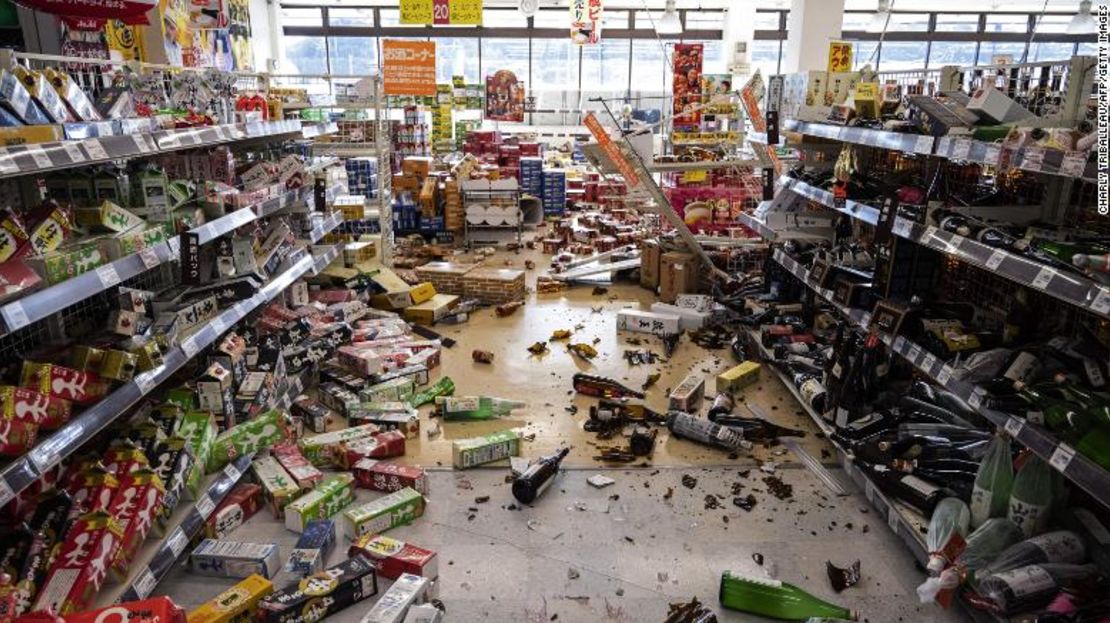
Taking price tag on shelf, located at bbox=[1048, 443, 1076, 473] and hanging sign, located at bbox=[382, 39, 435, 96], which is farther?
hanging sign, located at bbox=[382, 39, 435, 96]

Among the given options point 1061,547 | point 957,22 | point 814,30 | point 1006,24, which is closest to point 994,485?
point 1061,547

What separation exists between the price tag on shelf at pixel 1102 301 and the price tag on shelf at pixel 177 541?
3.13m

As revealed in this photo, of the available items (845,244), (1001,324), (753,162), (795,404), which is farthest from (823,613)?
(753,162)

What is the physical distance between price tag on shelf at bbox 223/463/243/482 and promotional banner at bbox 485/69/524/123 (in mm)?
12979

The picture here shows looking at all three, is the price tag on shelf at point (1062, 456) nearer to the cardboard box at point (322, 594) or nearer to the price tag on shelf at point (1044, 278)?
the price tag on shelf at point (1044, 278)

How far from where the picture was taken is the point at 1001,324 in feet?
11.1

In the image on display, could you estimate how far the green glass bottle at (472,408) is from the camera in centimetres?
427

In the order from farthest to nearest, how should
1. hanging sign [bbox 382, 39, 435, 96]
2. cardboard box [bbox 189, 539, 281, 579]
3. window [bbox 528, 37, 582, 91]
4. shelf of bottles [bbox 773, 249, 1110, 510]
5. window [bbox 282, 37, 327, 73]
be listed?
window [bbox 528, 37, 582, 91]
window [bbox 282, 37, 327, 73]
hanging sign [bbox 382, 39, 435, 96]
cardboard box [bbox 189, 539, 281, 579]
shelf of bottles [bbox 773, 249, 1110, 510]

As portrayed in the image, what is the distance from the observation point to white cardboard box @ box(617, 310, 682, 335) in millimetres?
5754

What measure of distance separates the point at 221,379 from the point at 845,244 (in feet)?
12.4

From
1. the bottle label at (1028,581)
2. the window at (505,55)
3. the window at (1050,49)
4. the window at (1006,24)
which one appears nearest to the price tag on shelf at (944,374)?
the bottle label at (1028,581)

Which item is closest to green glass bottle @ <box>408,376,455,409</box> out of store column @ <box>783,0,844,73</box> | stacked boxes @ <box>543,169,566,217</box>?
stacked boxes @ <box>543,169,566,217</box>

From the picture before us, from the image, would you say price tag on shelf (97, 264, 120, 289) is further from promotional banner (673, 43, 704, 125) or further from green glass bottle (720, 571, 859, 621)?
promotional banner (673, 43, 704, 125)

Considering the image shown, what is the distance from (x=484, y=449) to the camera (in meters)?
3.71
